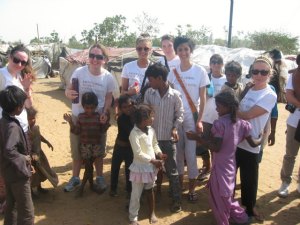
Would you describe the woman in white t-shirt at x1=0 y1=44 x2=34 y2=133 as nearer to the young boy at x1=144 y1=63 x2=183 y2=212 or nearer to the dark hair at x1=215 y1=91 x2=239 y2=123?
the young boy at x1=144 y1=63 x2=183 y2=212

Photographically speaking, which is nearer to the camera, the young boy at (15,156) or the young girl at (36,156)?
the young boy at (15,156)

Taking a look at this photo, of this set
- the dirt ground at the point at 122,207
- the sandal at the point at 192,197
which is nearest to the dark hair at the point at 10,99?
the dirt ground at the point at 122,207

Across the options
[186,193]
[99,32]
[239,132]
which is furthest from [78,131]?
[99,32]

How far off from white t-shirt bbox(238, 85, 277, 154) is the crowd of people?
0.04ft

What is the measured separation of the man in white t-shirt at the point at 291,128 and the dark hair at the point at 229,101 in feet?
3.42

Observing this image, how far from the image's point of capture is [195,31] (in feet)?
109

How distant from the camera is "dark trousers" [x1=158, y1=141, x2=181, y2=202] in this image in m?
3.83

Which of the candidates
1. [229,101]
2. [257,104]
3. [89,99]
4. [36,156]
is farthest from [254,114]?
[36,156]

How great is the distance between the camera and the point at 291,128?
4.36 m

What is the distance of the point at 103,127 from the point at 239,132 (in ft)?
5.85

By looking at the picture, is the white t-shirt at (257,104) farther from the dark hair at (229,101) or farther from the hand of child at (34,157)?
the hand of child at (34,157)

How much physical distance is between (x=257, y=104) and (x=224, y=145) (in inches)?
22.2

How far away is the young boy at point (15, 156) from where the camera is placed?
290 centimetres

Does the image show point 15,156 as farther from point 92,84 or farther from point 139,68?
point 139,68
